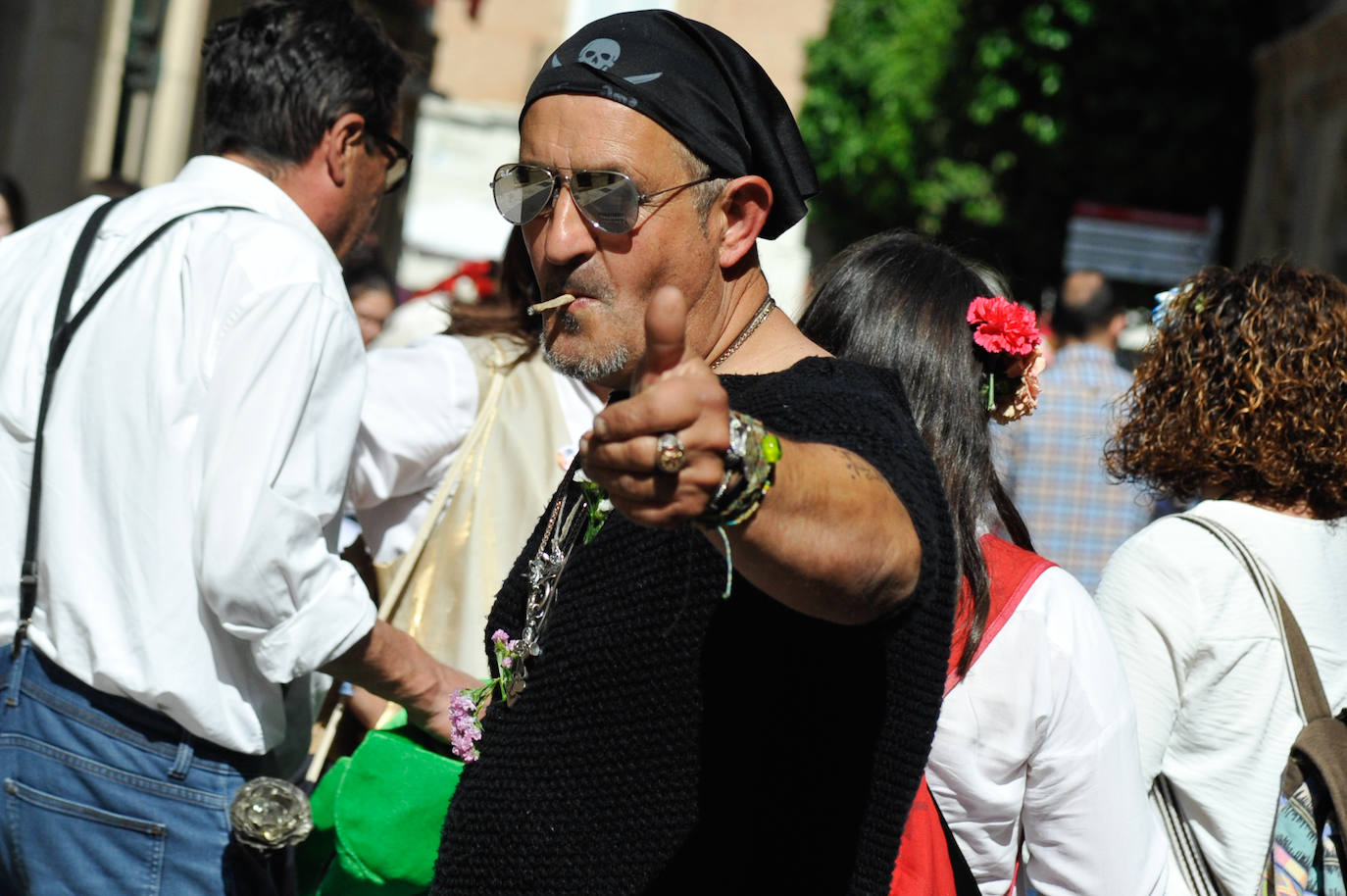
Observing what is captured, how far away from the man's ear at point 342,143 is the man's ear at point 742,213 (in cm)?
128

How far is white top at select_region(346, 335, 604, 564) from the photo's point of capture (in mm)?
3109

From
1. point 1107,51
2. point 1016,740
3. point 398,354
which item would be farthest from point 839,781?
point 1107,51

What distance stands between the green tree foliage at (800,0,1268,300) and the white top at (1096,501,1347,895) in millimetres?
12155

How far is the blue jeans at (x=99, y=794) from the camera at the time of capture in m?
2.45

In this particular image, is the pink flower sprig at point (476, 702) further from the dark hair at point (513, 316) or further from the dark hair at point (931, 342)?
the dark hair at point (513, 316)

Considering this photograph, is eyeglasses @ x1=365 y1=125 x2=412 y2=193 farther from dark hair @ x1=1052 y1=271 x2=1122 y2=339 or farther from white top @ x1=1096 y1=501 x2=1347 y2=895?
dark hair @ x1=1052 y1=271 x2=1122 y2=339

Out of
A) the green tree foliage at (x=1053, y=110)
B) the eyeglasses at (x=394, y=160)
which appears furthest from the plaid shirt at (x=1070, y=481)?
the green tree foliage at (x=1053, y=110)

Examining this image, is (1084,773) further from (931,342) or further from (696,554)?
(696,554)

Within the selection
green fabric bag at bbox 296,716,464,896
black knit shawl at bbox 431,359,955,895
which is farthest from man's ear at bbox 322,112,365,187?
black knit shawl at bbox 431,359,955,895

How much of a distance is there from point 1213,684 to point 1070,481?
3.71 m

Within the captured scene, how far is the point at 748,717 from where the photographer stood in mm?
1580

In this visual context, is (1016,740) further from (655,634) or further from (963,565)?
(655,634)

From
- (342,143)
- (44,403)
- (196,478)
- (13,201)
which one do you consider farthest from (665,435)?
(13,201)

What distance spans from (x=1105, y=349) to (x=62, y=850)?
5336mm
